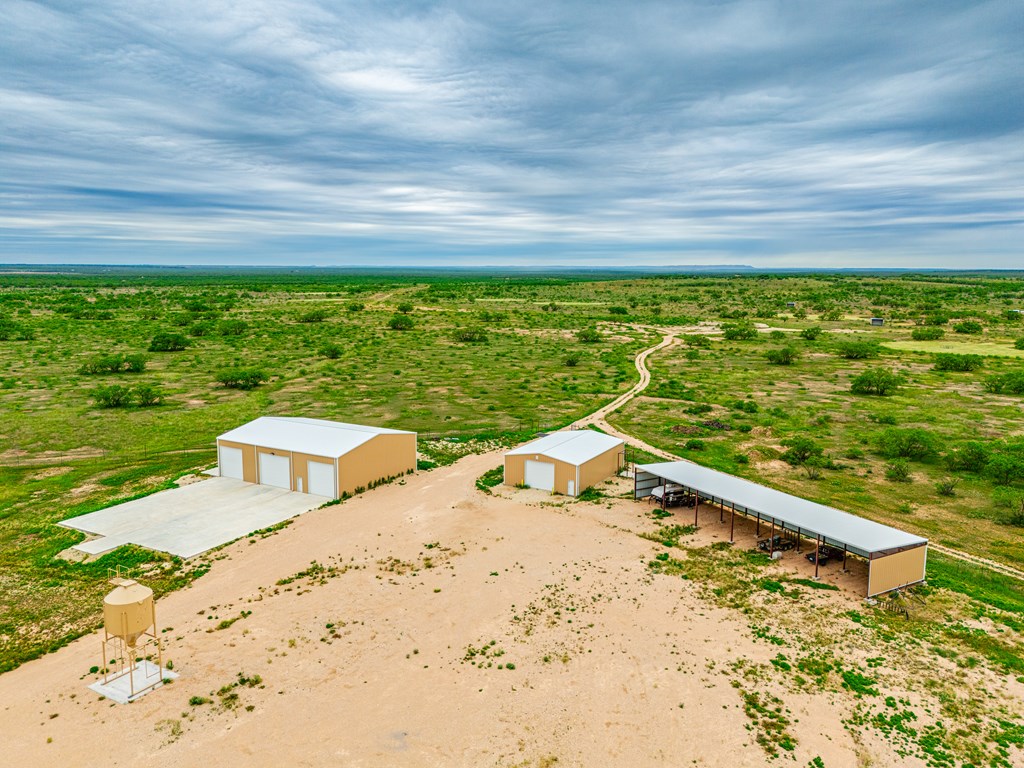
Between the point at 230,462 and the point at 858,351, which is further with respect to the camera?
the point at 858,351

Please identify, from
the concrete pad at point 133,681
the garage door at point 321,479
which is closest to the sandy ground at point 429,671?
the concrete pad at point 133,681

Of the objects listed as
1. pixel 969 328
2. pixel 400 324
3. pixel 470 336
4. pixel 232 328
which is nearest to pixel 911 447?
pixel 470 336

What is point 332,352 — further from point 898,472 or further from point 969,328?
point 969,328

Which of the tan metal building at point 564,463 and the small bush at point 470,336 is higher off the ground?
the small bush at point 470,336

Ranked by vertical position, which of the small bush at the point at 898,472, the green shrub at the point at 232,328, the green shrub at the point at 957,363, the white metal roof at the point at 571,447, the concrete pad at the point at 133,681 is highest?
the green shrub at the point at 232,328

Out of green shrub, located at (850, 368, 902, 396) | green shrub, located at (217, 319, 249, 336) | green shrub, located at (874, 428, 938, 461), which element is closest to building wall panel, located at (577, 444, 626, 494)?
green shrub, located at (874, 428, 938, 461)

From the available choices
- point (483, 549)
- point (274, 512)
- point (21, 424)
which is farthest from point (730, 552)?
point (21, 424)

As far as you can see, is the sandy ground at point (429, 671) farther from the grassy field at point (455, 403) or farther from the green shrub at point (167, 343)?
the green shrub at point (167, 343)

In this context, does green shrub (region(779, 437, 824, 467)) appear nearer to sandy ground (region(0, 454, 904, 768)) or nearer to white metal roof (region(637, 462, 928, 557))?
white metal roof (region(637, 462, 928, 557))
